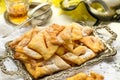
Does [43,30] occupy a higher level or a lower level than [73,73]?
higher

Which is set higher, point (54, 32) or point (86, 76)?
point (54, 32)

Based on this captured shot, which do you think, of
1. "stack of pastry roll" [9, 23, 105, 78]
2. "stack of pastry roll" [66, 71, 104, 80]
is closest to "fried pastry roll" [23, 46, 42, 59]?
"stack of pastry roll" [9, 23, 105, 78]

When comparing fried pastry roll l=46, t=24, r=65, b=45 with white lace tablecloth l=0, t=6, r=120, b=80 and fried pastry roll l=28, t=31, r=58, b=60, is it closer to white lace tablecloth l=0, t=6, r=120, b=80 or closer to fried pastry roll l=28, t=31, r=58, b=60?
fried pastry roll l=28, t=31, r=58, b=60

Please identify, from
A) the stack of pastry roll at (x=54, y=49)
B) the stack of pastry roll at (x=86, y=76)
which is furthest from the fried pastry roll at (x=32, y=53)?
the stack of pastry roll at (x=86, y=76)

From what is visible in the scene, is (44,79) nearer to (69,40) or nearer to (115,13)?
(69,40)

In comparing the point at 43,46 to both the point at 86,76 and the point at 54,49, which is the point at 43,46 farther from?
the point at 86,76

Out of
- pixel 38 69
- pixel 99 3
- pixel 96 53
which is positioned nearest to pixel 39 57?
pixel 38 69

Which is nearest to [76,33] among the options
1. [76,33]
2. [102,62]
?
[76,33]

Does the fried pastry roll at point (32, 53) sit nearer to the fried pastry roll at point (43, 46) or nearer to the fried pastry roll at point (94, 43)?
the fried pastry roll at point (43, 46)
